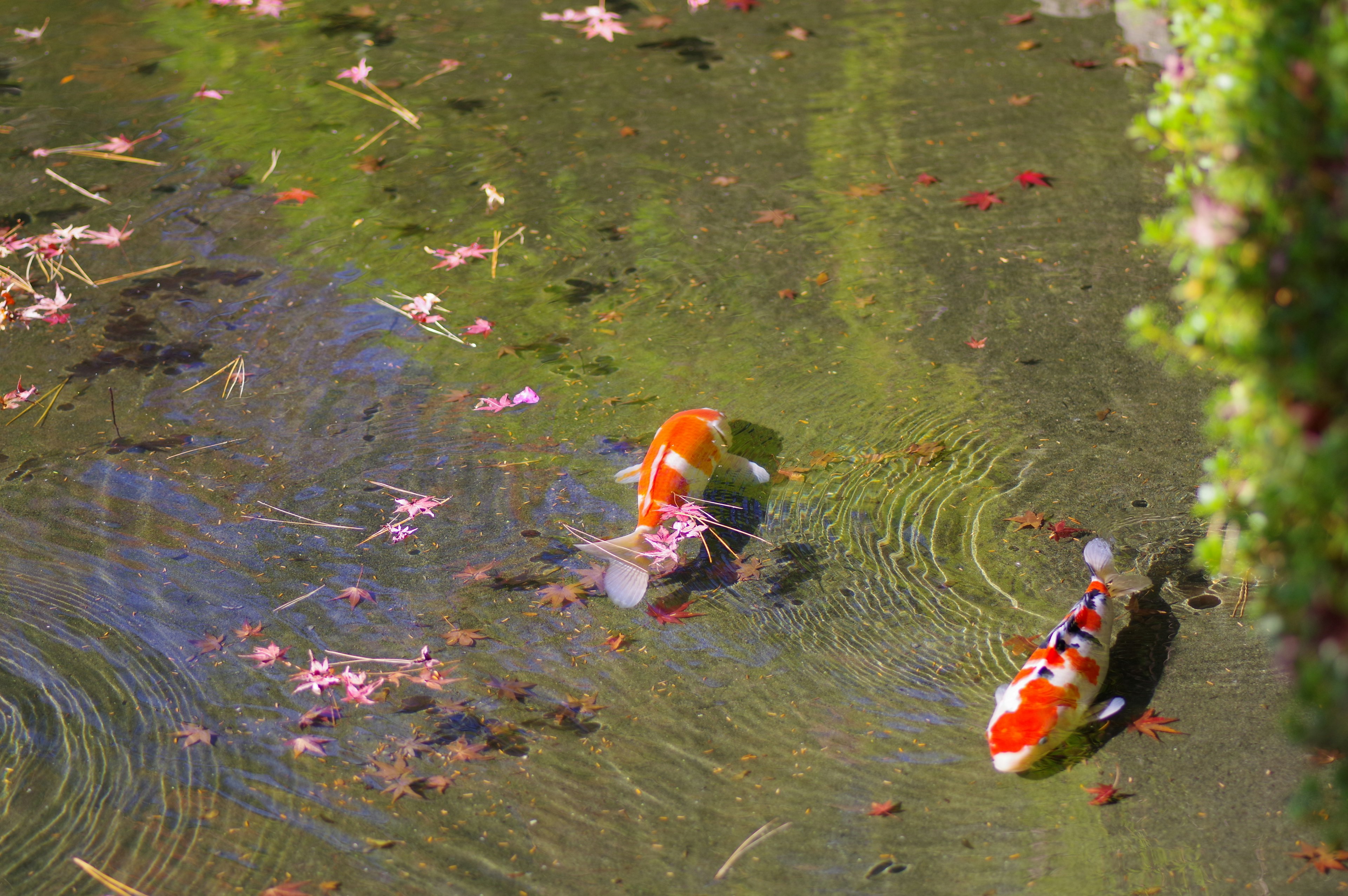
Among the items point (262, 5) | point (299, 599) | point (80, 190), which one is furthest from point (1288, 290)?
point (262, 5)

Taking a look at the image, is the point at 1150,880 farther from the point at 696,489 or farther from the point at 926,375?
the point at 926,375

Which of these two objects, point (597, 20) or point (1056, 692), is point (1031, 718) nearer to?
Answer: point (1056, 692)

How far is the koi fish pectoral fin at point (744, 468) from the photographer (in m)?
4.48

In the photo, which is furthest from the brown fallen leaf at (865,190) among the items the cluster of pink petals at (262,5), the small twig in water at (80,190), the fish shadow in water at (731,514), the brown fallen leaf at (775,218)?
the cluster of pink petals at (262,5)

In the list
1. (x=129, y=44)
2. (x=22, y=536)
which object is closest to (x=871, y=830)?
(x=22, y=536)

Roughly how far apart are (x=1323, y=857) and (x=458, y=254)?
499 centimetres

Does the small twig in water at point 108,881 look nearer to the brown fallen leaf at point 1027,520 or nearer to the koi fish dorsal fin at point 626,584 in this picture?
the koi fish dorsal fin at point 626,584

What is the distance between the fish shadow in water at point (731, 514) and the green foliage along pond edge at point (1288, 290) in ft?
7.90

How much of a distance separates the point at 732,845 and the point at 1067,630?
137 cm

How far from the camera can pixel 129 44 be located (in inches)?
312

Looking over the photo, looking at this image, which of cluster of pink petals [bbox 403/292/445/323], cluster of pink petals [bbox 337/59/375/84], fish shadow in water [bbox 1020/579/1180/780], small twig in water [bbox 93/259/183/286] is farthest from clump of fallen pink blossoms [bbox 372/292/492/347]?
fish shadow in water [bbox 1020/579/1180/780]

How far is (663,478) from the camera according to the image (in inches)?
165

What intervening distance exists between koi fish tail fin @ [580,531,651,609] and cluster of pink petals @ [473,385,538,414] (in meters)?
1.17

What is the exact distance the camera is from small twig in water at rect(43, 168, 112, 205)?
650 cm
